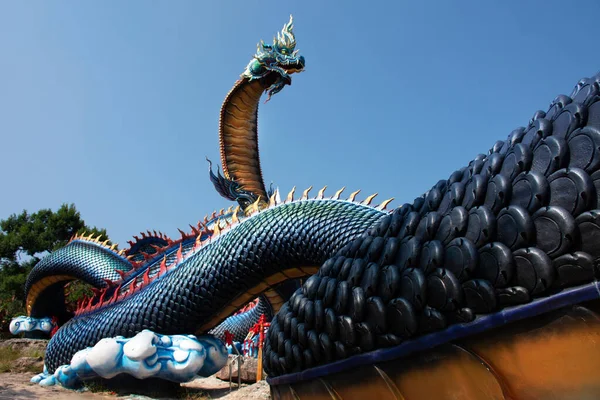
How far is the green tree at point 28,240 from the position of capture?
17.1m

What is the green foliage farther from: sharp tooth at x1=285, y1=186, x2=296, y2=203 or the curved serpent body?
sharp tooth at x1=285, y1=186, x2=296, y2=203

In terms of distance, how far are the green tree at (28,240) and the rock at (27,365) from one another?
8.47 meters

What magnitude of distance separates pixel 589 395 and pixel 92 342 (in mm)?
6255

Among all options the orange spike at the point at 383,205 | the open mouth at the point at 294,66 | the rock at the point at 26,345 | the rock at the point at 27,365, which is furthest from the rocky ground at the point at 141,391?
the open mouth at the point at 294,66

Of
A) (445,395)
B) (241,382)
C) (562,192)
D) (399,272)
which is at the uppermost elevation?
(562,192)

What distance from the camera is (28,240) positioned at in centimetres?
1891

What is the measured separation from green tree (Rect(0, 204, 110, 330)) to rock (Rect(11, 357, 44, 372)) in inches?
333

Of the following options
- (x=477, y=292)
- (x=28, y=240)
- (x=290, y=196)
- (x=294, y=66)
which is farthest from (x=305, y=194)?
(x=28, y=240)

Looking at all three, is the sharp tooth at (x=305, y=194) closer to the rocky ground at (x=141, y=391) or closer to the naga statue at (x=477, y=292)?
the rocky ground at (x=141, y=391)

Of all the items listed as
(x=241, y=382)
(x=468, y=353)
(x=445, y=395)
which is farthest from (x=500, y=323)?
(x=241, y=382)

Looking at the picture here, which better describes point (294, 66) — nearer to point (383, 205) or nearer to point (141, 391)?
point (383, 205)

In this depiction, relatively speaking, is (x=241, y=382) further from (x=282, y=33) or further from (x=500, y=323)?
(x=500, y=323)

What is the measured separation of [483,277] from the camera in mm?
1016

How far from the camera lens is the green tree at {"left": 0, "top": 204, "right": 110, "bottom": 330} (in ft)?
56.2
